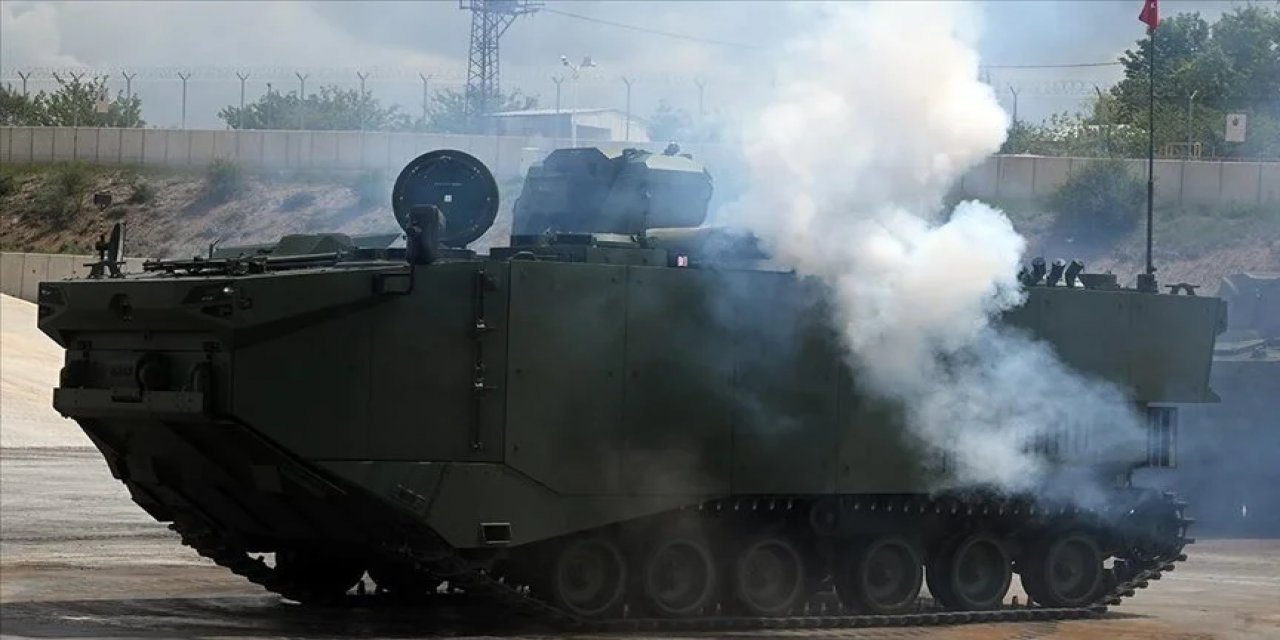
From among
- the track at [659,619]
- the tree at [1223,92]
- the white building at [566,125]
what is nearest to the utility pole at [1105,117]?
the tree at [1223,92]

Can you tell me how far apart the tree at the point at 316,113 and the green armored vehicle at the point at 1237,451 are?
148 ft

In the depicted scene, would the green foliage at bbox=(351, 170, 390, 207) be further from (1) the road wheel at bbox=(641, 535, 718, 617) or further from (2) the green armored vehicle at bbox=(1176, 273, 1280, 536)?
(1) the road wheel at bbox=(641, 535, 718, 617)

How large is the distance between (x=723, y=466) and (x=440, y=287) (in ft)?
9.04

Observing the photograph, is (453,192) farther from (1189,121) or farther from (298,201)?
(298,201)

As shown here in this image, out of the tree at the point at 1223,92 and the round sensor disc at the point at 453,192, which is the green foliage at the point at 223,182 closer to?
the tree at the point at 1223,92

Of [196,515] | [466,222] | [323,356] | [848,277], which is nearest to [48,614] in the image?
[196,515]

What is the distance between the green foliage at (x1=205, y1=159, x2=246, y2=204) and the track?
4041 cm

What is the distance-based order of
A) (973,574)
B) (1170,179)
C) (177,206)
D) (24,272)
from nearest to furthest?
(973,574) → (24,272) → (1170,179) → (177,206)

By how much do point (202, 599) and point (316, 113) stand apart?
56.8m

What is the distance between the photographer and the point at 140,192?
192 ft

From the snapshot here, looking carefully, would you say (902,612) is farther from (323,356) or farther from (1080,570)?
(323,356)

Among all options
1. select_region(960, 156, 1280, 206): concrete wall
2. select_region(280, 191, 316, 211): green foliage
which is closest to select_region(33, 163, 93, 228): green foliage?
select_region(280, 191, 316, 211): green foliage

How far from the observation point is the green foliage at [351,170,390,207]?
56.5 m

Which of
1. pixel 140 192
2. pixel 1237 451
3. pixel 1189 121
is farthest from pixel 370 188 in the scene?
pixel 1237 451
